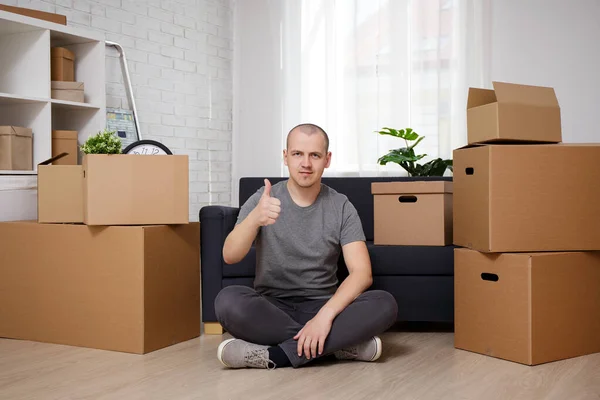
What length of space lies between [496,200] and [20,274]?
A: 5.96 feet

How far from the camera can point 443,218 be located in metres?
2.85

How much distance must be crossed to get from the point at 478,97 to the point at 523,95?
18 centimetres

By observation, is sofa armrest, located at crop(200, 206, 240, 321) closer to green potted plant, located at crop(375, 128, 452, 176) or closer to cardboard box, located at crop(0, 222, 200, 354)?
cardboard box, located at crop(0, 222, 200, 354)

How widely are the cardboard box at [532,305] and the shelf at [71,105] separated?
1.95 metres

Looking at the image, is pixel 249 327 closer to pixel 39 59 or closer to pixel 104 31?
pixel 39 59

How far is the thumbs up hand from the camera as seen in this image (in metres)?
2.15

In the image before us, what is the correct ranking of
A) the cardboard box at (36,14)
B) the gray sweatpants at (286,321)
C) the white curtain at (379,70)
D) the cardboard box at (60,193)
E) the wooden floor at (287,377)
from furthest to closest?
the white curtain at (379,70), the cardboard box at (36,14), the cardboard box at (60,193), the gray sweatpants at (286,321), the wooden floor at (287,377)

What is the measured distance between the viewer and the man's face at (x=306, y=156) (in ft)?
7.63

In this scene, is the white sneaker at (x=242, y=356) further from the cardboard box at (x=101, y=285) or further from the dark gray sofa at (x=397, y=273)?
the dark gray sofa at (x=397, y=273)

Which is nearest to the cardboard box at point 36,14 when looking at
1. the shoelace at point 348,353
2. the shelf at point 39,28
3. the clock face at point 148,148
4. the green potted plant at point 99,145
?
the shelf at point 39,28

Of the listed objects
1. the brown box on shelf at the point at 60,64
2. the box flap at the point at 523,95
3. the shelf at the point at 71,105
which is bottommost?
the box flap at the point at 523,95

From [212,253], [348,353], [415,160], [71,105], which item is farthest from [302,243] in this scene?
[415,160]

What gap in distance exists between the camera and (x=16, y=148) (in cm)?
305

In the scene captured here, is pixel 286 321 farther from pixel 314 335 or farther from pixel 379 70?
pixel 379 70
